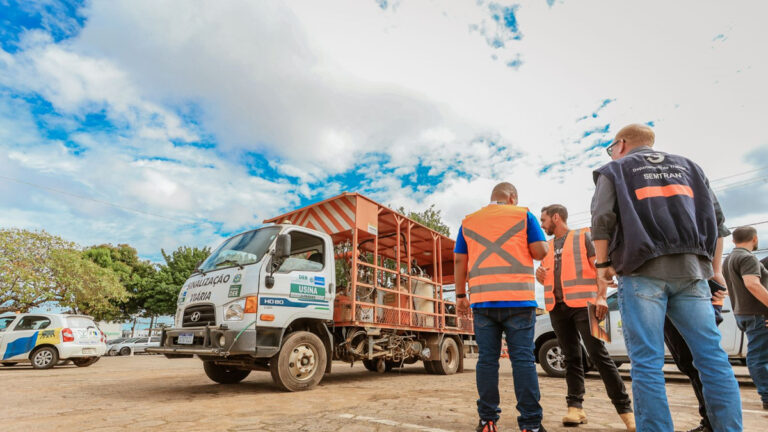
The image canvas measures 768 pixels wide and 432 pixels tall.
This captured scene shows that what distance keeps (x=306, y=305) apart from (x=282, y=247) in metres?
0.94

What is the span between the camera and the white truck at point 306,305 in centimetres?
541

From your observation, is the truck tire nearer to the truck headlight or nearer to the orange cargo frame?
the orange cargo frame

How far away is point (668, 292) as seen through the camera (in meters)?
2.17

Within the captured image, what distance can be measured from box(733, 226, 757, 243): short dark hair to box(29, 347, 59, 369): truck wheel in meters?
14.8

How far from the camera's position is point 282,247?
561 cm

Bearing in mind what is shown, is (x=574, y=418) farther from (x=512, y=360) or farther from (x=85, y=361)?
(x=85, y=361)

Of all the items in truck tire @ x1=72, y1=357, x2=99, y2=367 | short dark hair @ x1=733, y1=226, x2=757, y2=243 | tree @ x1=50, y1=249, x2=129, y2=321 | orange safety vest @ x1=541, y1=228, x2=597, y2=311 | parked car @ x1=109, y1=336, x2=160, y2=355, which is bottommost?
parked car @ x1=109, y1=336, x2=160, y2=355

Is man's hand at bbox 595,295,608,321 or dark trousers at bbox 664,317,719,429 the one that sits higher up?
man's hand at bbox 595,295,608,321

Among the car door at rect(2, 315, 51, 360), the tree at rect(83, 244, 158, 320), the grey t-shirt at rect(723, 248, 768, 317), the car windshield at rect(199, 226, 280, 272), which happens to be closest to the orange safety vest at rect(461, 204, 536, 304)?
the grey t-shirt at rect(723, 248, 768, 317)

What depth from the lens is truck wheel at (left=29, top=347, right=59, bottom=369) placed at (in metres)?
11.5

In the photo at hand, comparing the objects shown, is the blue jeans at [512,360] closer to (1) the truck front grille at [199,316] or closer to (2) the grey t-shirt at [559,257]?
(2) the grey t-shirt at [559,257]

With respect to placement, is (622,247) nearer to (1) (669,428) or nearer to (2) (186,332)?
(1) (669,428)

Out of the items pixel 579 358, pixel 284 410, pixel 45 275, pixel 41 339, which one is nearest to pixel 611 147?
pixel 579 358

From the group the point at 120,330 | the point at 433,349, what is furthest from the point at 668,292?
the point at 120,330
